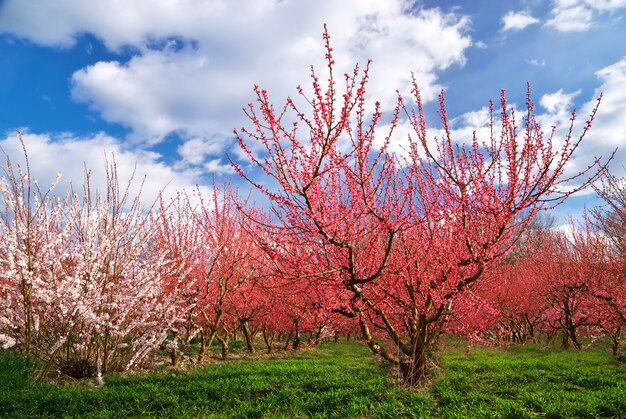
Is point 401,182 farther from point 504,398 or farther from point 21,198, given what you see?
point 21,198

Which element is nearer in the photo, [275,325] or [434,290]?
[434,290]

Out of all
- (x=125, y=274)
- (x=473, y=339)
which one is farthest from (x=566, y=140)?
(x=125, y=274)

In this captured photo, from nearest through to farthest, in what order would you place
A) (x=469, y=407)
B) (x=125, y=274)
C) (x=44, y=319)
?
(x=469, y=407) → (x=44, y=319) → (x=125, y=274)

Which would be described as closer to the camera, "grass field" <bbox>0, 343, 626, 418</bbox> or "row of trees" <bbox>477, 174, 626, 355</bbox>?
"grass field" <bbox>0, 343, 626, 418</bbox>

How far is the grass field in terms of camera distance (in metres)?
5.83

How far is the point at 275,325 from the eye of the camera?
1833 cm

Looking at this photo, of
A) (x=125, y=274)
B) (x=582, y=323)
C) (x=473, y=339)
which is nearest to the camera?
(x=473, y=339)

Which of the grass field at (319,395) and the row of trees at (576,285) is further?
the row of trees at (576,285)

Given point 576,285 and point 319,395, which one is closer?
point 319,395

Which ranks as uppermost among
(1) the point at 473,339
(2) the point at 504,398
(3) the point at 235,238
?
(3) the point at 235,238

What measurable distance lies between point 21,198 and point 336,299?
23.0 ft

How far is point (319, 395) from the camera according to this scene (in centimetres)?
664

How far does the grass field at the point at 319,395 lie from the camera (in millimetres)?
Result: 5832

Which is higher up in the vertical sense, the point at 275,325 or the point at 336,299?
the point at 336,299
